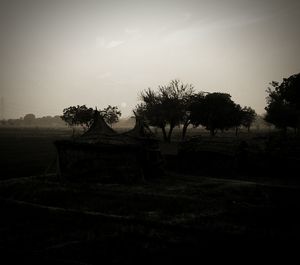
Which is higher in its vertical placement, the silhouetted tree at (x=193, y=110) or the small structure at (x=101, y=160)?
the silhouetted tree at (x=193, y=110)

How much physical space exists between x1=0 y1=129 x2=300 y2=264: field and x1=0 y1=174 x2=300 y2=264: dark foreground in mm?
19

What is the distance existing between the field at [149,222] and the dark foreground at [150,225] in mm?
19

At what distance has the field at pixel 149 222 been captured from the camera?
6.30 metres

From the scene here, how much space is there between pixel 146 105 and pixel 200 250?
1912 inches

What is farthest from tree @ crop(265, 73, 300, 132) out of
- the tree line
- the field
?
the field

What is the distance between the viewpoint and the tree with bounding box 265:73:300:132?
41500mm

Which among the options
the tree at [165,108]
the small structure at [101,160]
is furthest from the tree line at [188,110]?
the small structure at [101,160]

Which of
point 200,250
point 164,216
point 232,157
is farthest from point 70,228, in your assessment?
point 232,157

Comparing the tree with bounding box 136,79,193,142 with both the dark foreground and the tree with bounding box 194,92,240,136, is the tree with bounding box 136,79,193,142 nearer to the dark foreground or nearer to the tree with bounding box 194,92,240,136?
the tree with bounding box 194,92,240,136

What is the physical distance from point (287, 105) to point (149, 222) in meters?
48.6

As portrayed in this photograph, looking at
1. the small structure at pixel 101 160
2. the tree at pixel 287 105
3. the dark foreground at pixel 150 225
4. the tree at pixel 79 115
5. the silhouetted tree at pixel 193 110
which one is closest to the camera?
the dark foreground at pixel 150 225

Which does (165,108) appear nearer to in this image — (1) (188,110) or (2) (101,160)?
(1) (188,110)

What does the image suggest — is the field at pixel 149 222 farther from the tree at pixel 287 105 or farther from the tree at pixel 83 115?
the tree at pixel 83 115

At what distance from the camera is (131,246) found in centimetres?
675
